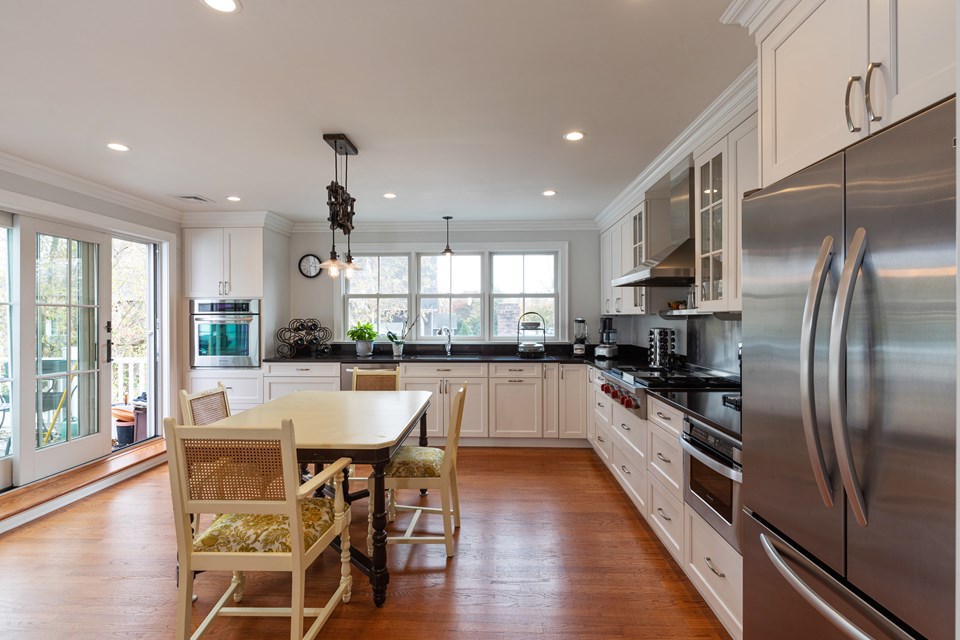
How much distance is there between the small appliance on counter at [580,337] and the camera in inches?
199

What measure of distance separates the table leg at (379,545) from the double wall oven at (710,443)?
139cm

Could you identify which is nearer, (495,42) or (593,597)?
(495,42)

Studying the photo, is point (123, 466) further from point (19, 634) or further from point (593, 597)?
point (593, 597)

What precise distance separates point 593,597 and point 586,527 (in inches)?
29.1

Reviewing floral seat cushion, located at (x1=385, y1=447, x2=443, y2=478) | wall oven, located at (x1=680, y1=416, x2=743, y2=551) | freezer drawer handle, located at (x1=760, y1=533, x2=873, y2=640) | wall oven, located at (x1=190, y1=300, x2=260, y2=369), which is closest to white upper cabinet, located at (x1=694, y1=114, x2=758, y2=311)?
wall oven, located at (x1=680, y1=416, x2=743, y2=551)

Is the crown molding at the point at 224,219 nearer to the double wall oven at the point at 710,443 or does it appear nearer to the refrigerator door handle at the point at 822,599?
the double wall oven at the point at 710,443

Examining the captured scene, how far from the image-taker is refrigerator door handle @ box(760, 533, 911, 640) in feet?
3.08

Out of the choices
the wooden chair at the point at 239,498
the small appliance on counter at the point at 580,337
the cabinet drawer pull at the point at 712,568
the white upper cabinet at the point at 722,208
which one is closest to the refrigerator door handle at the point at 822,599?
the cabinet drawer pull at the point at 712,568

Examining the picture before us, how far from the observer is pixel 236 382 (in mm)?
4887

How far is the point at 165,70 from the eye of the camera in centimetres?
204

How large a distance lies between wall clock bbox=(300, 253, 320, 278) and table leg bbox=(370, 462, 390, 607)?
3814 mm

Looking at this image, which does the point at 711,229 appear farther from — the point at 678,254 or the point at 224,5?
the point at 224,5

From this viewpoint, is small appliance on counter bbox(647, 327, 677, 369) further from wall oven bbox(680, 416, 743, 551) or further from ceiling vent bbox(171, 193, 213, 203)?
ceiling vent bbox(171, 193, 213, 203)

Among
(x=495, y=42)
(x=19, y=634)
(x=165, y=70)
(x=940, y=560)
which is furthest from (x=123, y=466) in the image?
(x=940, y=560)
